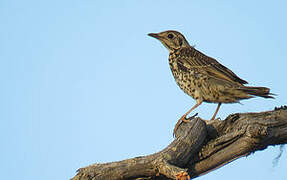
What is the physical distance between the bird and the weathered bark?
4.58 feet

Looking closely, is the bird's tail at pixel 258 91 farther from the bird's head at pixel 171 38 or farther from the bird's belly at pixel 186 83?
the bird's head at pixel 171 38

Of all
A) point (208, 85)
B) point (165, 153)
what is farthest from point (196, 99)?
point (165, 153)

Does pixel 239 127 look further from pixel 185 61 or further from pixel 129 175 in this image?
pixel 185 61

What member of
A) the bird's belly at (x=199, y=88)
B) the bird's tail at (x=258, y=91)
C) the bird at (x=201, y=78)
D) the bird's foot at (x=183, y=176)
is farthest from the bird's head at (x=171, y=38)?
the bird's foot at (x=183, y=176)

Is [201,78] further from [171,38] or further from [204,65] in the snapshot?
[171,38]

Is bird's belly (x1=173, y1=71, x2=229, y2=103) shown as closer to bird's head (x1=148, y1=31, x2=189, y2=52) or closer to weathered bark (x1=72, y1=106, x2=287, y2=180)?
bird's head (x1=148, y1=31, x2=189, y2=52)

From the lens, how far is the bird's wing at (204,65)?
8.04 m

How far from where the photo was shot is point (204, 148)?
216 inches

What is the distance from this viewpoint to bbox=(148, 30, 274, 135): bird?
25.0 ft

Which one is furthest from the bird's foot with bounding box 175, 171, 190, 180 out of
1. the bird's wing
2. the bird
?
the bird's wing

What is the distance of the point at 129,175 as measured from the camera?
480 cm

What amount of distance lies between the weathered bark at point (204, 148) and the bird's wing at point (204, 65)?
2.24m

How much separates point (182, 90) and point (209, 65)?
0.76 m

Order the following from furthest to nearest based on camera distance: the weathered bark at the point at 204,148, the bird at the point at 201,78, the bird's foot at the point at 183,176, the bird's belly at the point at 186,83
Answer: the bird's belly at the point at 186,83 < the bird at the point at 201,78 < the weathered bark at the point at 204,148 < the bird's foot at the point at 183,176
